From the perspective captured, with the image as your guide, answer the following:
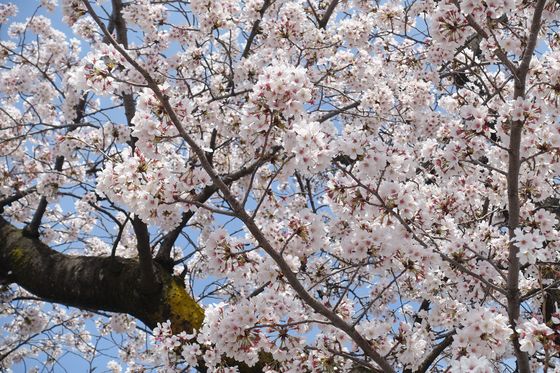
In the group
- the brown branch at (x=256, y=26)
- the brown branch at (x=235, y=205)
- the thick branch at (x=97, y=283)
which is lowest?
the brown branch at (x=235, y=205)

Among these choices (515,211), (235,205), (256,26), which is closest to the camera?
(235,205)

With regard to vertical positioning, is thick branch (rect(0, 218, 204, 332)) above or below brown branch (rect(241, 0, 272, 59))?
below

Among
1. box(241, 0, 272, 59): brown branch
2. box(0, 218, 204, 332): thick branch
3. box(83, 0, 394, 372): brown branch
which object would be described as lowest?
box(83, 0, 394, 372): brown branch

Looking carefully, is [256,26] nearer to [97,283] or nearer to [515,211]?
[97,283]

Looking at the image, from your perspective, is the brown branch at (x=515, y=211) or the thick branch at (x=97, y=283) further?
the thick branch at (x=97, y=283)

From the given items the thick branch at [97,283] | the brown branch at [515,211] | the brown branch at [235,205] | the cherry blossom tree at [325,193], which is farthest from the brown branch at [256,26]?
the brown branch at [515,211]


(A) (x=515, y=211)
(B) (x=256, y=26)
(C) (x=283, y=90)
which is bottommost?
(A) (x=515, y=211)

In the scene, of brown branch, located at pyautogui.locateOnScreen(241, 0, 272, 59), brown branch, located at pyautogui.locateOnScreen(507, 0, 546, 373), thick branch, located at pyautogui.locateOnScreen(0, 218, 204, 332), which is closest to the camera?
brown branch, located at pyautogui.locateOnScreen(507, 0, 546, 373)

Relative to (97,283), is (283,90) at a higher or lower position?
lower

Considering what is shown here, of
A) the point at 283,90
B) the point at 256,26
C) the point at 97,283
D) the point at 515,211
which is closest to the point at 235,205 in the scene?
the point at 283,90

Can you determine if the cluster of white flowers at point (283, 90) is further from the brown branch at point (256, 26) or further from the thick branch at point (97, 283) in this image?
the brown branch at point (256, 26)

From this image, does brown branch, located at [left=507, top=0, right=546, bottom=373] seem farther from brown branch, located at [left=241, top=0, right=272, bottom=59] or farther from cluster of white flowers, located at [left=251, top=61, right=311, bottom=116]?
brown branch, located at [left=241, top=0, right=272, bottom=59]

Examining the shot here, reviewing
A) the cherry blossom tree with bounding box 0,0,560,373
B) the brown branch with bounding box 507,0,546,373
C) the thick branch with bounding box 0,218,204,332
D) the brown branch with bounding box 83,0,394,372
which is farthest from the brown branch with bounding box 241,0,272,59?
the brown branch with bounding box 507,0,546,373

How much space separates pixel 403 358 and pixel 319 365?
21.6 inches
